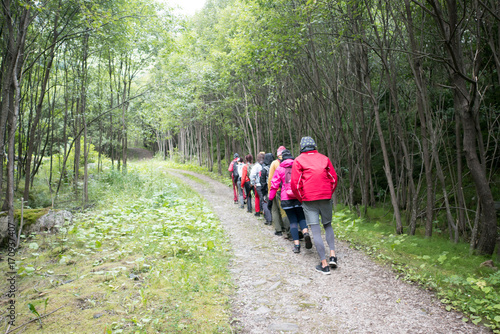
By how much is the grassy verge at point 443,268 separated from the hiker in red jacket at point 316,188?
1123 mm

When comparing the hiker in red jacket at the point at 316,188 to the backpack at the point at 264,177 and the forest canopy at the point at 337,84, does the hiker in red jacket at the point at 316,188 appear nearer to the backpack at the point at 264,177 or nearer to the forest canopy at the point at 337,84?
the forest canopy at the point at 337,84

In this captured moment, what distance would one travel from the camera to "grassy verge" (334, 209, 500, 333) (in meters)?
3.22

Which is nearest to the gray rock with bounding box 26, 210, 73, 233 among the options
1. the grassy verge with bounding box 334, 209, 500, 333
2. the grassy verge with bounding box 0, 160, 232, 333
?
the grassy verge with bounding box 0, 160, 232, 333

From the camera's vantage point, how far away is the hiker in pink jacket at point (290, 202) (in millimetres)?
5609

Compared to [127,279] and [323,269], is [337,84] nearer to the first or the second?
[323,269]

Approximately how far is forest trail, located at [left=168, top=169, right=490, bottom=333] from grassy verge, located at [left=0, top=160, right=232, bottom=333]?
35 centimetres

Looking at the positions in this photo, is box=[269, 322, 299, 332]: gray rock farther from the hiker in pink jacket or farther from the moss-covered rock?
→ the moss-covered rock

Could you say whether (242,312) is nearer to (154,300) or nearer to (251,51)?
(154,300)

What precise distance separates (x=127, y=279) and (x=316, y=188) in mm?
3211

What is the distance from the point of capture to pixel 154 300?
363cm

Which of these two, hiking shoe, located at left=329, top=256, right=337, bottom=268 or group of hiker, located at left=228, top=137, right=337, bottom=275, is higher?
group of hiker, located at left=228, top=137, right=337, bottom=275

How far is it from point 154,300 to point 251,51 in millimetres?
7142

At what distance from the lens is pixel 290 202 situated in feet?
18.6

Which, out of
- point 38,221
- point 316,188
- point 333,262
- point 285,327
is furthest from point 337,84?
point 38,221
